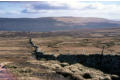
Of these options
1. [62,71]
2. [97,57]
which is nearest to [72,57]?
[97,57]

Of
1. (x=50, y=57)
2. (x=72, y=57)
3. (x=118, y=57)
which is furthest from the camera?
(x=50, y=57)

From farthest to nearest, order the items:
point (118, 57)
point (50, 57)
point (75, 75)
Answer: point (50, 57) → point (118, 57) → point (75, 75)

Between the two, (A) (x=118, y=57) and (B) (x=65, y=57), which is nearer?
(A) (x=118, y=57)

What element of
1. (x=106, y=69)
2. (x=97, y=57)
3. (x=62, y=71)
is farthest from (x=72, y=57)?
(x=62, y=71)

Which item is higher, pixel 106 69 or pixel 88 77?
pixel 88 77

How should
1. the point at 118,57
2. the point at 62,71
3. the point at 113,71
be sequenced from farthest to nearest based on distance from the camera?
the point at 118,57
the point at 113,71
the point at 62,71

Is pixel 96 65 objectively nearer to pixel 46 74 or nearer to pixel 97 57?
pixel 97 57

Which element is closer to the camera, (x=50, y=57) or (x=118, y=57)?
(x=118, y=57)

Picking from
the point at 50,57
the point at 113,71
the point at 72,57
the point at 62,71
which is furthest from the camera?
the point at 50,57

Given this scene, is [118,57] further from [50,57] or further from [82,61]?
[50,57]
